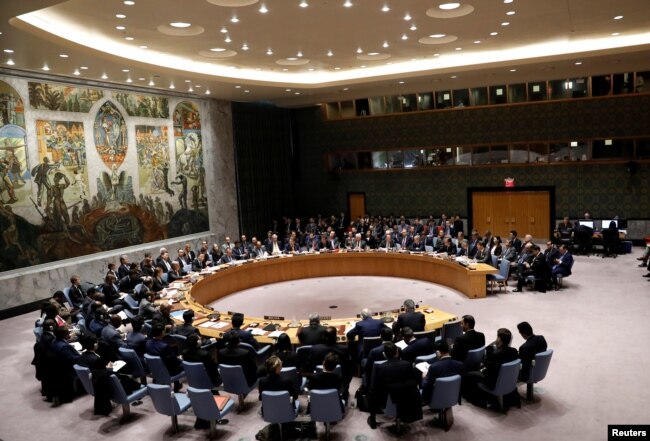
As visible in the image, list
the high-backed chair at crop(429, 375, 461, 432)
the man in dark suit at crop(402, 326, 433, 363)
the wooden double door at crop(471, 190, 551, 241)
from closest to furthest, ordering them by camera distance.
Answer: the high-backed chair at crop(429, 375, 461, 432), the man in dark suit at crop(402, 326, 433, 363), the wooden double door at crop(471, 190, 551, 241)

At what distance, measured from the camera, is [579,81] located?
17.2m

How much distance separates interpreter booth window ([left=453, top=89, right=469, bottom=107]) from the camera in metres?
19.0

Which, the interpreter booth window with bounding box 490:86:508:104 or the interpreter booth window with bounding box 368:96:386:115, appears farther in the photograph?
the interpreter booth window with bounding box 368:96:386:115

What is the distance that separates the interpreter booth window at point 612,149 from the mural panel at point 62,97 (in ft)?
52.5

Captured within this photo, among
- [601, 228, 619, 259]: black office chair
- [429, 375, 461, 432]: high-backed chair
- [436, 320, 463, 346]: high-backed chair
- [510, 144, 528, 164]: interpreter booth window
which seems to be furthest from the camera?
[510, 144, 528, 164]: interpreter booth window

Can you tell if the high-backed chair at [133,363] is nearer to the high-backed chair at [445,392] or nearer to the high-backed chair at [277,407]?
the high-backed chair at [277,407]

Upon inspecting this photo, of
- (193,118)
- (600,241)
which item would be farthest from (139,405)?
(600,241)

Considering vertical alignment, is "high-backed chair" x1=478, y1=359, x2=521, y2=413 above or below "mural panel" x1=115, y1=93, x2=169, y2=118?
below

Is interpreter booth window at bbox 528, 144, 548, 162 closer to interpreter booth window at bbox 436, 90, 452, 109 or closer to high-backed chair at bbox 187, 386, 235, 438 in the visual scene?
interpreter booth window at bbox 436, 90, 452, 109

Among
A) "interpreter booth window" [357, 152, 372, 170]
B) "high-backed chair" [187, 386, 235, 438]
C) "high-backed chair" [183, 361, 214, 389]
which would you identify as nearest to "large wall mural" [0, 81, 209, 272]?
"interpreter booth window" [357, 152, 372, 170]

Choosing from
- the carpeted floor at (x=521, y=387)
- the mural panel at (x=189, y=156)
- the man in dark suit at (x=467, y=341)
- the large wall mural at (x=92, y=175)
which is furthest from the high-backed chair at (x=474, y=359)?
the mural panel at (x=189, y=156)

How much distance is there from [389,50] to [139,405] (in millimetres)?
10607

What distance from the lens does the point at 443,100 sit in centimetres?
1936

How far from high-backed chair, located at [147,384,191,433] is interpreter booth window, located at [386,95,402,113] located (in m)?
16.1
